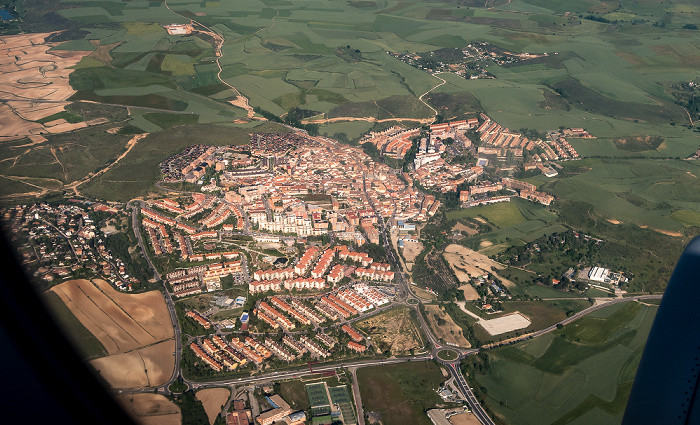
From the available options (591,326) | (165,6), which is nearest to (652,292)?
(591,326)

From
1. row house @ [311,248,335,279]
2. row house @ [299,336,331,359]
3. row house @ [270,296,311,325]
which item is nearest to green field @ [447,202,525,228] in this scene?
row house @ [311,248,335,279]

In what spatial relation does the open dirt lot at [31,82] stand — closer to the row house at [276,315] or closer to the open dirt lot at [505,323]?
the row house at [276,315]

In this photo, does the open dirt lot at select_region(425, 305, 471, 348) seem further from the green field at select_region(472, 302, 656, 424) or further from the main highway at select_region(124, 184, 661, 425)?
the green field at select_region(472, 302, 656, 424)

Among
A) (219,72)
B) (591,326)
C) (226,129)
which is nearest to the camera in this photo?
(591,326)

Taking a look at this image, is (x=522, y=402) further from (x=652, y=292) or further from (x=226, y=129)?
(x=226, y=129)

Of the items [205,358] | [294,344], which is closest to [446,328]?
[294,344]

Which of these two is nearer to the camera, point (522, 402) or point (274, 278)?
point (522, 402)

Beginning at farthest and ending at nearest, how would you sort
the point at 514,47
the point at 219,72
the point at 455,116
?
the point at 514,47, the point at 219,72, the point at 455,116

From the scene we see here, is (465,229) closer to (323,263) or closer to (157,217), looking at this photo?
(323,263)
